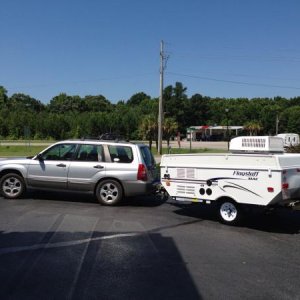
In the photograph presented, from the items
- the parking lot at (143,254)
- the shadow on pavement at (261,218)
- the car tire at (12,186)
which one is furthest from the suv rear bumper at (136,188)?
the car tire at (12,186)

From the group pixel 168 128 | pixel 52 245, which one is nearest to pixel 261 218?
pixel 52 245

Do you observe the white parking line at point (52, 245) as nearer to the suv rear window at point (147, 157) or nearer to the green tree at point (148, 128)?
the suv rear window at point (147, 157)

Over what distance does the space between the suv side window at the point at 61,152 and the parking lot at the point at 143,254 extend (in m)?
1.49

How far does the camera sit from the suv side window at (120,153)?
11.5m

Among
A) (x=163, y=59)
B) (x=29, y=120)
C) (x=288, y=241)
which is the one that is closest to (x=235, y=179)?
(x=288, y=241)

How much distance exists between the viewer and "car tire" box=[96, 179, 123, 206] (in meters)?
11.4

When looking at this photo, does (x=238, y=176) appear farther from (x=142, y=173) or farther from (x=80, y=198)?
(x=80, y=198)

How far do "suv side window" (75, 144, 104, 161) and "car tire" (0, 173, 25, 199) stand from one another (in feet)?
5.51

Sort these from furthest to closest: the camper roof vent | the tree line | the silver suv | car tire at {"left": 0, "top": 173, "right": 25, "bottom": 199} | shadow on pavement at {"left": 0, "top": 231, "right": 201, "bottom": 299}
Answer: the tree line
car tire at {"left": 0, "top": 173, "right": 25, "bottom": 199}
the silver suv
the camper roof vent
shadow on pavement at {"left": 0, "top": 231, "right": 201, "bottom": 299}

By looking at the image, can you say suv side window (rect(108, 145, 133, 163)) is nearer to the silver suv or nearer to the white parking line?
the silver suv

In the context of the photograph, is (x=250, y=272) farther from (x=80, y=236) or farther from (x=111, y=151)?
(x=111, y=151)

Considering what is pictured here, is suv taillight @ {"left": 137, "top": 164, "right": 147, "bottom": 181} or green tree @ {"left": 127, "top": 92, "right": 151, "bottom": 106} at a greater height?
green tree @ {"left": 127, "top": 92, "right": 151, "bottom": 106}

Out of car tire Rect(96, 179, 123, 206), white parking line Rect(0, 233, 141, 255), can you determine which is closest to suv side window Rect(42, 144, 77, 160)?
car tire Rect(96, 179, 123, 206)

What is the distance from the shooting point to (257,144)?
30.8 feet
